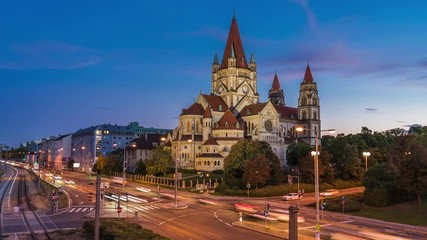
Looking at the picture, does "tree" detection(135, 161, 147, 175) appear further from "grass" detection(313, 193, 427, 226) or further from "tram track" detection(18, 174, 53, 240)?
"grass" detection(313, 193, 427, 226)

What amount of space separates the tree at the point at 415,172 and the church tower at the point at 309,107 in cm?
8617

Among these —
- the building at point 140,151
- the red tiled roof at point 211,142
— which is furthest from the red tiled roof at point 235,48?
the building at point 140,151

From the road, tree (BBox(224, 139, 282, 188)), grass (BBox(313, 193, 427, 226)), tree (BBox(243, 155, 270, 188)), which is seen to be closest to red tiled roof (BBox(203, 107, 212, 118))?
tree (BBox(224, 139, 282, 188))

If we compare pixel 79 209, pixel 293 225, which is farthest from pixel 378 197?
pixel 293 225

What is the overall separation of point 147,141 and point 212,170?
126 feet

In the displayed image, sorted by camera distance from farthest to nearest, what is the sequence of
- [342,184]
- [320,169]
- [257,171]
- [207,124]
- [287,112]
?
1. [287,112]
2. [207,124]
3. [342,184]
4. [320,169]
5. [257,171]

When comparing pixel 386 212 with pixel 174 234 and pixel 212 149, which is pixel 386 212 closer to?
pixel 174 234

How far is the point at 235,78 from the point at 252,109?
13453 mm

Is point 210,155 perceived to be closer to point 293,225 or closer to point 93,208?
point 93,208

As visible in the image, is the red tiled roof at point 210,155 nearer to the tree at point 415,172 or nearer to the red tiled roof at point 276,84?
the tree at point 415,172

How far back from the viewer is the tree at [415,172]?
4829cm

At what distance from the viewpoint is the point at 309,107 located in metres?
138

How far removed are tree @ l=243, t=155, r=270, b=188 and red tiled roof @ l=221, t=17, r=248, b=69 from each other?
53.9 metres

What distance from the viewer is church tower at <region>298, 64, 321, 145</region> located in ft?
450
